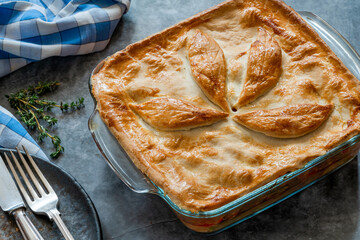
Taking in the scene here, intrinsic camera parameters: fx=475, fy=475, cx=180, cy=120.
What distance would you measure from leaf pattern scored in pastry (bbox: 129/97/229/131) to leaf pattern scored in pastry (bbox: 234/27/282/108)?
6.9 inches

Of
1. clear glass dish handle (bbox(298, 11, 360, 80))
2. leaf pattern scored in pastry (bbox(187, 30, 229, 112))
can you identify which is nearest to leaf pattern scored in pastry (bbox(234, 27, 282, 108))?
leaf pattern scored in pastry (bbox(187, 30, 229, 112))

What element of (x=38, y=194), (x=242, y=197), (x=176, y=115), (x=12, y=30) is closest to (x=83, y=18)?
(x=12, y=30)

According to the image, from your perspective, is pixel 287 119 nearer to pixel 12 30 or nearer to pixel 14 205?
pixel 14 205

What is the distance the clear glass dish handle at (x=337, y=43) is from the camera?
2588 millimetres

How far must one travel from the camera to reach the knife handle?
2.18 meters

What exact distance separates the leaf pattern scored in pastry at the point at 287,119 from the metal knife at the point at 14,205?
1.11 m

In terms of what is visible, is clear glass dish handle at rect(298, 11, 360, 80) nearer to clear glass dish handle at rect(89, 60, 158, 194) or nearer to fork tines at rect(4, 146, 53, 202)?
clear glass dish handle at rect(89, 60, 158, 194)

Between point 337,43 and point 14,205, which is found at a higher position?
point 337,43

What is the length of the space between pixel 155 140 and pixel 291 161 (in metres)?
0.66

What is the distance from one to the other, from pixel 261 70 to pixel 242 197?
0.75 m

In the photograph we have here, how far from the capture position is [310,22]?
2.81 m

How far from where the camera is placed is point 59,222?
2221mm

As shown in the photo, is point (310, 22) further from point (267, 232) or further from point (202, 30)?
point (267, 232)

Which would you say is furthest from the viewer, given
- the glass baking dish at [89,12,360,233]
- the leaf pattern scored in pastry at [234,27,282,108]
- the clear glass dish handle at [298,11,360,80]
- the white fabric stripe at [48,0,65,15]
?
the white fabric stripe at [48,0,65,15]
